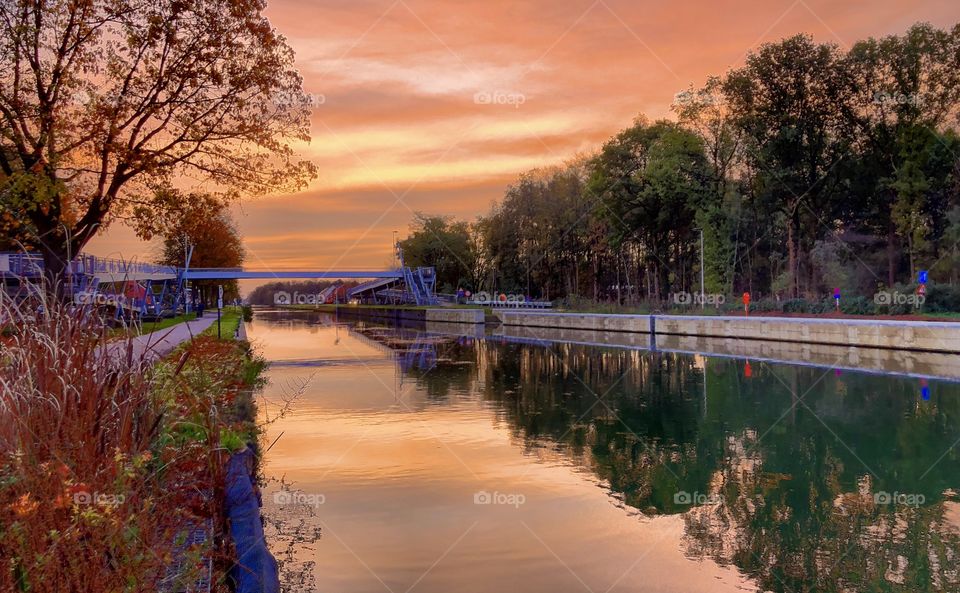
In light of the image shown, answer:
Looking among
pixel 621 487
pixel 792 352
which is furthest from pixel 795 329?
pixel 621 487

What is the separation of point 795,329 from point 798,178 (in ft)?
81.5

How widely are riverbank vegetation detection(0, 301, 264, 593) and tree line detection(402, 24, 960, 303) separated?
50.3 meters

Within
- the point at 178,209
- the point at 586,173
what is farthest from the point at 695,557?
the point at 586,173

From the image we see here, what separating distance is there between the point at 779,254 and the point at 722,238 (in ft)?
24.3

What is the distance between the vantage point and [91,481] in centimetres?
582

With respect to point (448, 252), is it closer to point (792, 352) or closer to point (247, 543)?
point (792, 352)

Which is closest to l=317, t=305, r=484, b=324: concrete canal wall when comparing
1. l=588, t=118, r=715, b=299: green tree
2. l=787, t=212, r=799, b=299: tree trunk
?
l=588, t=118, r=715, b=299: green tree

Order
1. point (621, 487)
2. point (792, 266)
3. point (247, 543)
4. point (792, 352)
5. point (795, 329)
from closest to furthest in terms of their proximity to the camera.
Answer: point (247, 543)
point (621, 487)
point (792, 352)
point (795, 329)
point (792, 266)

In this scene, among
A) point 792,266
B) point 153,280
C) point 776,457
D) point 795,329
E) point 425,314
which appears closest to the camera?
point 776,457

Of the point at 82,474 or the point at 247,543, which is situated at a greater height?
the point at 82,474

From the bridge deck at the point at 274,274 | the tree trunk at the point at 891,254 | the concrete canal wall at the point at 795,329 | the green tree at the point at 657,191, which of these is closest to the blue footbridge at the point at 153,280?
the bridge deck at the point at 274,274

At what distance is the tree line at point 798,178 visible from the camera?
54781mm

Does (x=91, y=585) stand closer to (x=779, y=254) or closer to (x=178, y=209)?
(x=178, y=209)

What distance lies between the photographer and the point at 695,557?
8453 millimetres
